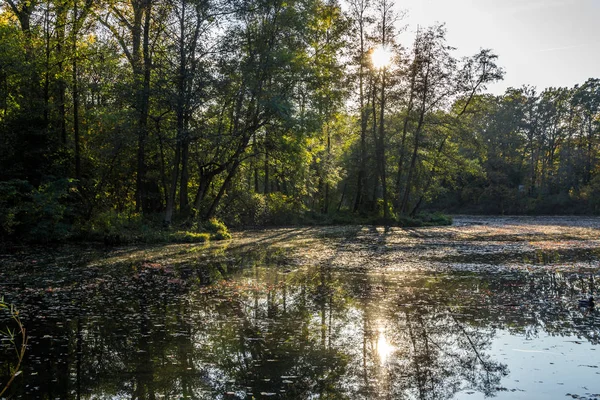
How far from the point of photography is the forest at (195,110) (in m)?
21.8

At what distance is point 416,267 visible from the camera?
13758mm

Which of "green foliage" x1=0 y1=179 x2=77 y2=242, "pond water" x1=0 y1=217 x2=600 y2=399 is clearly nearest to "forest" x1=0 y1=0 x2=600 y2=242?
"green foliage" x1=0 y1=179 x2=77 y2=242

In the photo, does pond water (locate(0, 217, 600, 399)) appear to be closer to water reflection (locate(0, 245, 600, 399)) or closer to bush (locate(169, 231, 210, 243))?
water reflection (locate(0, 245, 600, 399))

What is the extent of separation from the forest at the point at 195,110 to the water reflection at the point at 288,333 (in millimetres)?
11512

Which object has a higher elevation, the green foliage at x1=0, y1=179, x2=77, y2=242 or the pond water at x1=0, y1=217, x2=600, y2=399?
the green foliage at x1=0, y1=179, x2=77, y2=242

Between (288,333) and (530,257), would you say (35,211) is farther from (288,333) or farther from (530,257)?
(530,257)

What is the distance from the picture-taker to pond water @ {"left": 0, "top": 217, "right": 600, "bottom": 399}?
525 cm

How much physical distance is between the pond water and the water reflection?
24 mm

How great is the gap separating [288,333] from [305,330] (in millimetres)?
311

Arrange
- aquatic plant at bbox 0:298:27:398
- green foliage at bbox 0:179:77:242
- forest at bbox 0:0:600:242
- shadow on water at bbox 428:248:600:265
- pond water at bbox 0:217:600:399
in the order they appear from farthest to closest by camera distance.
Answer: forest at bbox 0:0:600:242 < green foliage at bbox 0:179:77:242 < shadow on water at bbox 428:248:600:265 < pond water at bbox 0:217:600:399 < aquatic plant at bbox 0:298:27:398

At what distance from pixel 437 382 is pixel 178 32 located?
887 inches

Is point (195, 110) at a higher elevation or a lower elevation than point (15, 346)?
higher

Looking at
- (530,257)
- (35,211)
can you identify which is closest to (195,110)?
(35,211)

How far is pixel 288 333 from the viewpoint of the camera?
7180mm
